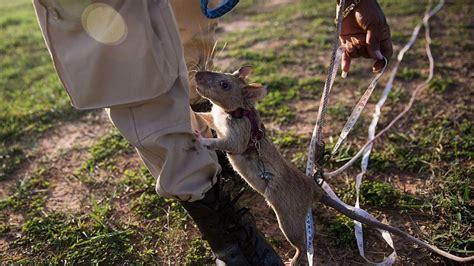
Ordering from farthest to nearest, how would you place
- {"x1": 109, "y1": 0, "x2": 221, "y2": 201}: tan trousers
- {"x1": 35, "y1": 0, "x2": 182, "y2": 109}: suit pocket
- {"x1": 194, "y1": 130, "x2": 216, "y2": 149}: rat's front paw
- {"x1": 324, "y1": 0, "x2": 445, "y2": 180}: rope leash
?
{"x1": 324, "y1": 0, "x2": 445, "y2": 180}: rope leash
{"x1": 194, "y1": 130, "x2": 216, "y2": 149}: rat's front paw
{"x1": 109, "y1": 0, "x2": 221, "y2": 201}: tan trousers
{"x1": 35, "y1": 0, "x2": 182, "y2": 109}: suit pocket

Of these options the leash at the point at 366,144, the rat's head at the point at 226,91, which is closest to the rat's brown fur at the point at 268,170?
the rat's head at the point at 226,91

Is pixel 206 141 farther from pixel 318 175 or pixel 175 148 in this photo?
pixel 318 175

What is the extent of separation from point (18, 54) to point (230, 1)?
5114 millimetres

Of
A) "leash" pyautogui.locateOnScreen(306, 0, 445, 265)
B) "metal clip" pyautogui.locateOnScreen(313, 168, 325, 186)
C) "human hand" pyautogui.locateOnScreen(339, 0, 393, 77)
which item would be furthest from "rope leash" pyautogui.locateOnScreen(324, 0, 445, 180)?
"human hand" pyautogui.locateOnScreen(339, 0, 393, 77)

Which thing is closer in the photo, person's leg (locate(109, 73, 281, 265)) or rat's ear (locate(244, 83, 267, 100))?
person's leg (locate(109, 73, 281, 265))

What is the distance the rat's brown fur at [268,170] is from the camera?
91.2 inches

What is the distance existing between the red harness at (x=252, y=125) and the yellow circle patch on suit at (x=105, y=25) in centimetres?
75

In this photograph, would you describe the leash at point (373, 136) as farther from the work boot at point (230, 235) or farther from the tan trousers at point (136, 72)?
the tan trousers at point (136, 72)

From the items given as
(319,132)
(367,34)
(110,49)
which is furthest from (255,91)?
(110,49)

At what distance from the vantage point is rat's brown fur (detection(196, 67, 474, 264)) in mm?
2316

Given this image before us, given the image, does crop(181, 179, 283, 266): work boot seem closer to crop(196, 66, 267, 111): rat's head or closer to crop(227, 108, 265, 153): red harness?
crop(227, 108, 265, 153): red harness

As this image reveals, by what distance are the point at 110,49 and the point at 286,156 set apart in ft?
5.77

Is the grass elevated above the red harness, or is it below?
below

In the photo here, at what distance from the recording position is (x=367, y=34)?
2506mm
